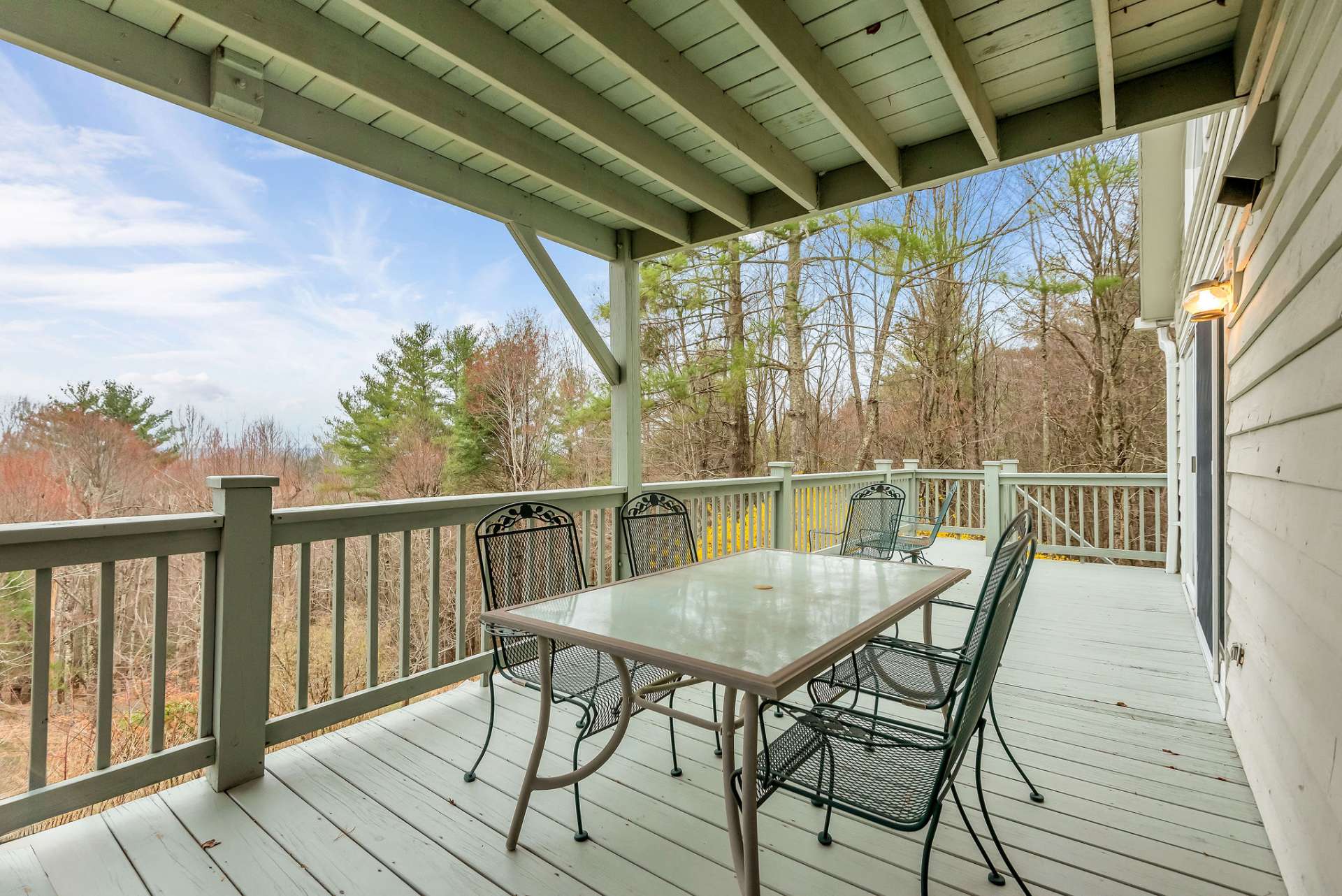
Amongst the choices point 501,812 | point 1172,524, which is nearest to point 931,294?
point 1172,524

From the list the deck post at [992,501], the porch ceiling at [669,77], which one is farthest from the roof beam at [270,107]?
the deck post at [992,501]

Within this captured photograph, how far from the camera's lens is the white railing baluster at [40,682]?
182 cm

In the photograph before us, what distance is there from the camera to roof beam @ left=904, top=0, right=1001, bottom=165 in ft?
6.63

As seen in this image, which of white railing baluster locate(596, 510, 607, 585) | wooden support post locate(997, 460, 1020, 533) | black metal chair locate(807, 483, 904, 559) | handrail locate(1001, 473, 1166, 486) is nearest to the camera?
white railing baluster locate(596, 510, 607, 585)

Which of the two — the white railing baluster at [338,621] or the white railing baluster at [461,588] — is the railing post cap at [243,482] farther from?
the white railing baluster at [461,588]

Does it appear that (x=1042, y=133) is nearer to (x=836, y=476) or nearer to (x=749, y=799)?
(x=749, y=799)

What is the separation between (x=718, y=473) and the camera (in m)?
11.6

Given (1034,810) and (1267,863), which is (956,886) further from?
(1267,863)

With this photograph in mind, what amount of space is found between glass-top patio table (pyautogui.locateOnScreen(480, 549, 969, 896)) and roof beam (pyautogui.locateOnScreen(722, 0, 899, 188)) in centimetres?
186

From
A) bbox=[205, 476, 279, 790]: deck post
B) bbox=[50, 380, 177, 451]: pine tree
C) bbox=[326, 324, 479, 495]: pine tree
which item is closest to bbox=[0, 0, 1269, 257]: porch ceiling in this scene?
bbox=[205, 476, 279, 790]: deck post

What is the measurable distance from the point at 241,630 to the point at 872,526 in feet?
13.9

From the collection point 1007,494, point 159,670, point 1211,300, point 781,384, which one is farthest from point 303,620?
point 781,384

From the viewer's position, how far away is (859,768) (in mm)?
1558

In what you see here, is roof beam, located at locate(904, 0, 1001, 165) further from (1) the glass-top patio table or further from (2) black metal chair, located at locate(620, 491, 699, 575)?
(2) black metal chair, located at locate(620, 491, 699, 575)
